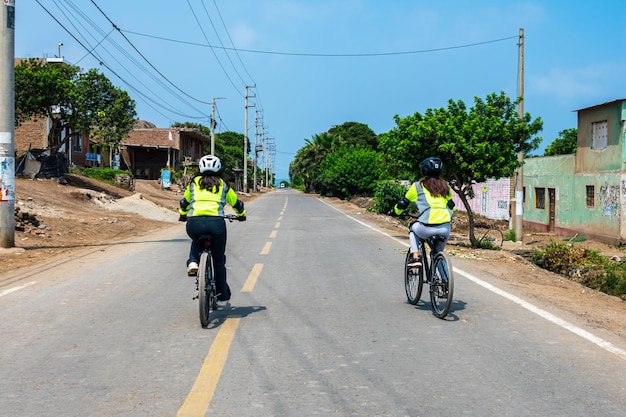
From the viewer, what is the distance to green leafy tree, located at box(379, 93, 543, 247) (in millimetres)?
16891

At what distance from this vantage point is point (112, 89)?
102ft

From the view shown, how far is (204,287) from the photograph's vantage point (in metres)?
6.23

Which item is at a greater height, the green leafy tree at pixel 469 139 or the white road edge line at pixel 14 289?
the green leafy tree at pixel 469 139

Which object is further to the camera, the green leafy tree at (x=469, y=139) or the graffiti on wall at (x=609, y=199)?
the graffiti on wall at (x=609, y=199)

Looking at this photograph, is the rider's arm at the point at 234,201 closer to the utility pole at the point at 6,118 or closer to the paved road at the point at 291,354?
the paved road at the point at 291,354

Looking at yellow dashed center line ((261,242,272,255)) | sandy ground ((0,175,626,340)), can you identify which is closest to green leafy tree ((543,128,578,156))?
sandy ground ((0,175,626,340))

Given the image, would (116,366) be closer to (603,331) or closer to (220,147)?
(603,331)

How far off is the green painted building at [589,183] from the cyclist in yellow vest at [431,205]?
17330 millimetres

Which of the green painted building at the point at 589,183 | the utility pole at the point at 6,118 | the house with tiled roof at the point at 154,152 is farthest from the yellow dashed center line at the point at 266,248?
the house with tiled roof at the point at 154,152

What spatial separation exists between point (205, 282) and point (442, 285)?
261cm

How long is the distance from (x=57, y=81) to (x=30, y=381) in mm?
27023

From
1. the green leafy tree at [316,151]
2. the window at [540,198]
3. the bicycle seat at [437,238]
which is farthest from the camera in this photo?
the green leafy tree at [316,151]

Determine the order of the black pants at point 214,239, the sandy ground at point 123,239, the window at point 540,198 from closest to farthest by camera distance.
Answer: the black pants at point 214,239, the sandy ground at point 123,239, the window at point 540,198

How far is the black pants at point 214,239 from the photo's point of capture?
647 centimetres
